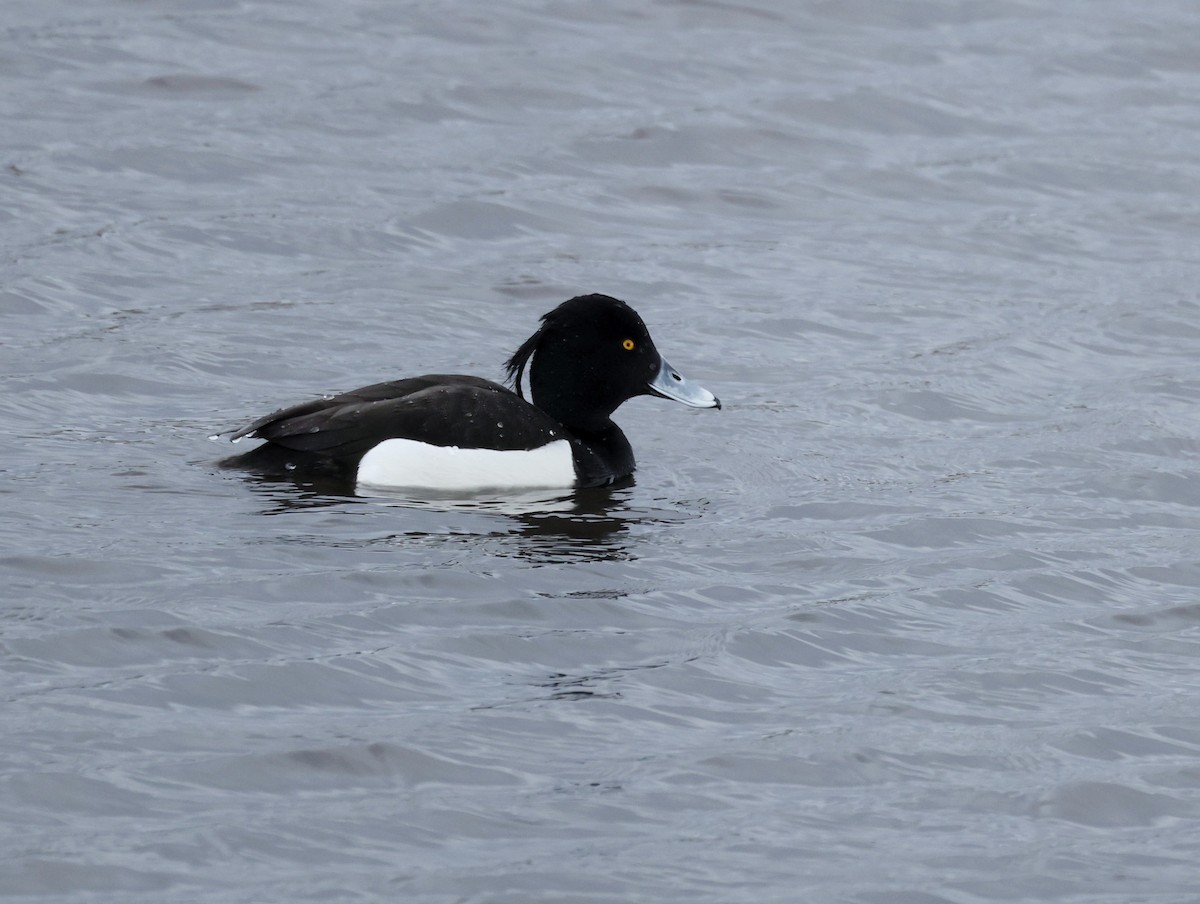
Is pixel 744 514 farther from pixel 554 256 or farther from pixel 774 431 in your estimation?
pixel 554 256

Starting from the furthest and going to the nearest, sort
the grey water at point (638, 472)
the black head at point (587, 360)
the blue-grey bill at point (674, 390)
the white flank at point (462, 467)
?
the blue-grey bill at point (674, 390)
the black head at point (587, 360)
the white flank at point (462, 467)
the grey water at point (638, 472)

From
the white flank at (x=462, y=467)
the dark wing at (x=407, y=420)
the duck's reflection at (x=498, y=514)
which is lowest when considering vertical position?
the duck's reflection at (x=498, y=514)

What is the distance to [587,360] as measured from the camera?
27.9 feet

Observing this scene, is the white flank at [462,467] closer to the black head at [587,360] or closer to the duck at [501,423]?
the duck at [501,423]

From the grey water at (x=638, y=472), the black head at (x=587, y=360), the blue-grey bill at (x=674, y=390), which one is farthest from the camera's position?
the blue-grey bill at (x=674, y=390)

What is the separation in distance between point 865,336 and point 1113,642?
13.7ft

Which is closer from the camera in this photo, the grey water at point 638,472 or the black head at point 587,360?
the grey water at point 638,472

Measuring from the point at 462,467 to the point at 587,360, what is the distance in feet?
3.12

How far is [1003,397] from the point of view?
9.65 meters

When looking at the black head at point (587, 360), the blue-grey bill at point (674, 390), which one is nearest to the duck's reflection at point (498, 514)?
the black head at point (587, 360)

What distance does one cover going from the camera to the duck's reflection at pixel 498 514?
717 cm

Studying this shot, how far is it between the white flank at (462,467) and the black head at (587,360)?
414mm

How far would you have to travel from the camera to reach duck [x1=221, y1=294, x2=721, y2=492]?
770cm

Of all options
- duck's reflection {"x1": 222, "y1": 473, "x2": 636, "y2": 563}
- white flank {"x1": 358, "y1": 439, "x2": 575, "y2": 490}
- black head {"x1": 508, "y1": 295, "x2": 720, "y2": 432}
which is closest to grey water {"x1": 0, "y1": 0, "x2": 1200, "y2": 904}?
duck's reflection {"x1": 222, "y1": 473, "x2": 636, "y2": 563}
